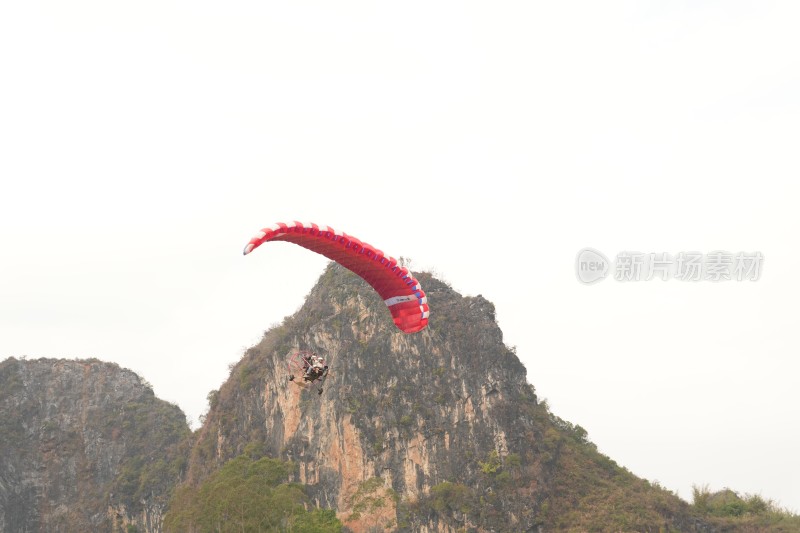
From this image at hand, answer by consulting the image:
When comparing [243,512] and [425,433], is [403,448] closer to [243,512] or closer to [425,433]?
[425,433]

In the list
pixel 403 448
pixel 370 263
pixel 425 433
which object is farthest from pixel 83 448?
pixel 370 263

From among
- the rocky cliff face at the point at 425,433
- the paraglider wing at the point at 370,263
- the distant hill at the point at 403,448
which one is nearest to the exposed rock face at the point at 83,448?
the distant hill at the point at 403,448

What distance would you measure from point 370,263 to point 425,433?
103 ft

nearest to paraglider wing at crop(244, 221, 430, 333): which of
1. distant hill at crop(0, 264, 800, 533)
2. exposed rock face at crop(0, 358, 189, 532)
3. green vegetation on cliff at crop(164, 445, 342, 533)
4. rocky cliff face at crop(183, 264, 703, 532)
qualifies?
green vegetation on cliff at crop(164, 445, 342, 533)

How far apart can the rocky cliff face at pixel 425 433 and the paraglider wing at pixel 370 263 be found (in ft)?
92.2

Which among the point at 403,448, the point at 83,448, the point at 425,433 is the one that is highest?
the point at 425,433

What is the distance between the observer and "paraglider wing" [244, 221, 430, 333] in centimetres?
2273

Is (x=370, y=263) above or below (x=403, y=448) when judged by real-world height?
above

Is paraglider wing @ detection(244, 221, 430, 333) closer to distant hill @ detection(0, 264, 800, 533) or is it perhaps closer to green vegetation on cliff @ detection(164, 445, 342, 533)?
green vegetation on cliff @ detection(164, 445, 342, 533)

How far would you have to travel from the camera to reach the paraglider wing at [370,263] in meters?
22.7

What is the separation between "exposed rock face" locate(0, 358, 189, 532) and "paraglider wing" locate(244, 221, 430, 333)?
46.2m

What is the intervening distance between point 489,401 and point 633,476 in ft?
36.1

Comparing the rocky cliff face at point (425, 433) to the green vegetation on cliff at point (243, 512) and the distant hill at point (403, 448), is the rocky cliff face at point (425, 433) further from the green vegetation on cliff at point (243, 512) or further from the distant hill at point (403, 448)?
the green vegetation on cliff at point (243, 512)

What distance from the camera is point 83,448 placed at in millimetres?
74312
